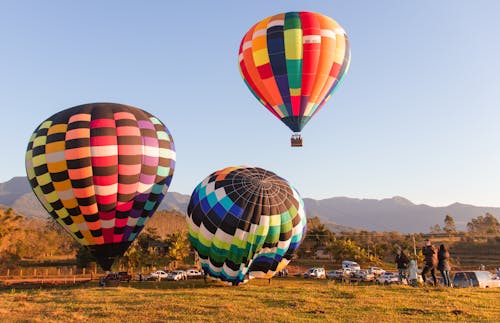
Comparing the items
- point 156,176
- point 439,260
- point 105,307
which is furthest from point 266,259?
point 105,307

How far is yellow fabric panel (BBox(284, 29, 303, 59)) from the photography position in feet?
75.4

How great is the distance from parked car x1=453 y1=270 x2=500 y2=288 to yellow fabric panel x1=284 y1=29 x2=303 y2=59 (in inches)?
566

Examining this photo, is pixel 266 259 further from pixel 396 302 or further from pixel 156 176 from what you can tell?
pixel 396 302

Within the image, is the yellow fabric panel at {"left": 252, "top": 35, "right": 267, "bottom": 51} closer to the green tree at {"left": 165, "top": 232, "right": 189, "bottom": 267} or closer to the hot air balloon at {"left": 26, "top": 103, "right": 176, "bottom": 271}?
the hot air balloon at {"left": 26, "top": 103, "right": 176, "bottom": 271}

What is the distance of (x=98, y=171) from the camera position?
19.4 metres

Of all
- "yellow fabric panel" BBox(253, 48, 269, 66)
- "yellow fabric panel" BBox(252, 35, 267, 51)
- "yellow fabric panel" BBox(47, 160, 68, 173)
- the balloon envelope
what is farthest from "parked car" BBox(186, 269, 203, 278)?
"yellow fabric panel" BBox(252, 35, 267, 51)

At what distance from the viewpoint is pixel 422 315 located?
9969 millimetres

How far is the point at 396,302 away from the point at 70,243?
2582 inches

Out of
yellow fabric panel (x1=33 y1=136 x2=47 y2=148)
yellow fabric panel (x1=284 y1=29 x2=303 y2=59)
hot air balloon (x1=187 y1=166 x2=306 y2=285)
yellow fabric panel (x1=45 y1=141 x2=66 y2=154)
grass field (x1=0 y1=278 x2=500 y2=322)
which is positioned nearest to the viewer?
grass field (x1=0 y1=278 x2=500 y2=322)

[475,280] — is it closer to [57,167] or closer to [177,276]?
[177,276]

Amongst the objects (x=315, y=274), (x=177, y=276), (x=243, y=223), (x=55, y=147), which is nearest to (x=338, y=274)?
(x=315, y=274)

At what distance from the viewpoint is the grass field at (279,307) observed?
9.89 m

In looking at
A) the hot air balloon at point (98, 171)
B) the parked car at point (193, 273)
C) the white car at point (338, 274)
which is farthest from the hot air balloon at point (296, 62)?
the parked car at point (193, 273)

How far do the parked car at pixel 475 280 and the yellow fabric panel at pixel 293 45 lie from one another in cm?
1439
